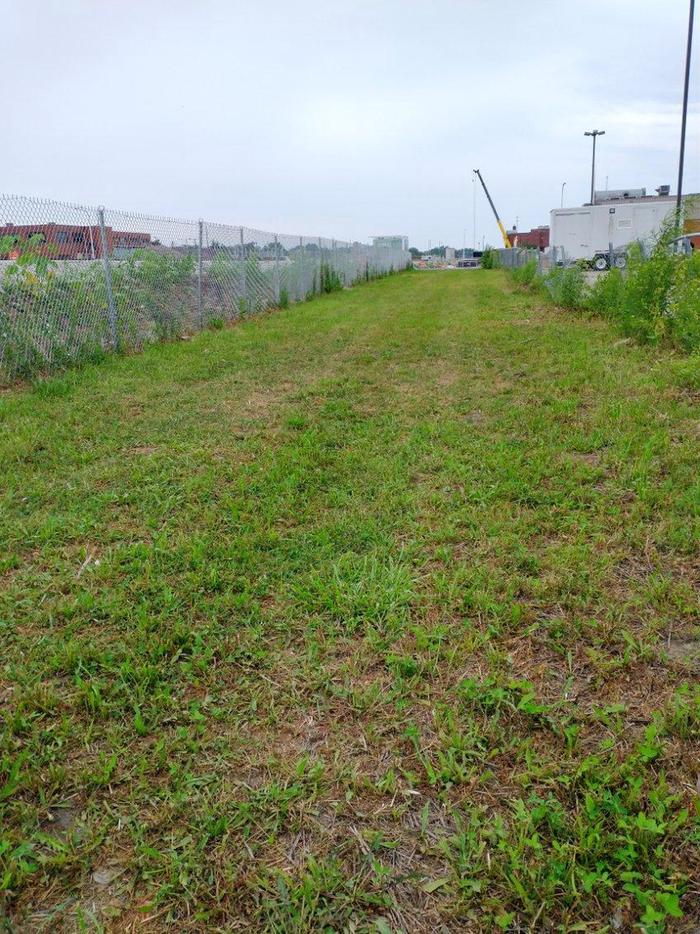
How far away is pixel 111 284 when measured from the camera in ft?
23.8

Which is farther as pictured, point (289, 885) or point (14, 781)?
point (14, 781)

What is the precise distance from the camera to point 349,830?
1.56 meters

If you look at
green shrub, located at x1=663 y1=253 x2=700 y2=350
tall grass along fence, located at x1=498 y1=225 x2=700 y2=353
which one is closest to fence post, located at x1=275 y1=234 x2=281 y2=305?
tall grass along fence, located at x1=498 y1=225 x2=700 y2=353

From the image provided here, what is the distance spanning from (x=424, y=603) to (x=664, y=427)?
8.76 ft

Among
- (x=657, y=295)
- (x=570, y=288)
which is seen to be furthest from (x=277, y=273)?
(x=657, y=295)

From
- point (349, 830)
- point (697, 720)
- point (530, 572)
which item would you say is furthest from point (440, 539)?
point (349, 830)

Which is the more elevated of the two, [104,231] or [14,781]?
[104,231]

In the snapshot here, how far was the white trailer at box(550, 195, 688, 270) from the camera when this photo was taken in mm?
26625

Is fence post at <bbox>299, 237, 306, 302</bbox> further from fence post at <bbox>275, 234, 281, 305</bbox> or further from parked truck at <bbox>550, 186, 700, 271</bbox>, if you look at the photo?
parked truck at <bbox>550, 186, 700, 271</bbox>

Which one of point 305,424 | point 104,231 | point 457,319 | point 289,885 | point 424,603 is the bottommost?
point 289,885

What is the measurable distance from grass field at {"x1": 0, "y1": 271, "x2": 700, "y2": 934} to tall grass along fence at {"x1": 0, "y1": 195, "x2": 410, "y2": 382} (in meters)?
2.28

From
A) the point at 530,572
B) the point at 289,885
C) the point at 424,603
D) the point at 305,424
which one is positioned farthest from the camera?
the point at 305,424

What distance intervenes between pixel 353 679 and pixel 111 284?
6532 millimetres

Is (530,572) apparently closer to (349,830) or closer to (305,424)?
(349,830)
